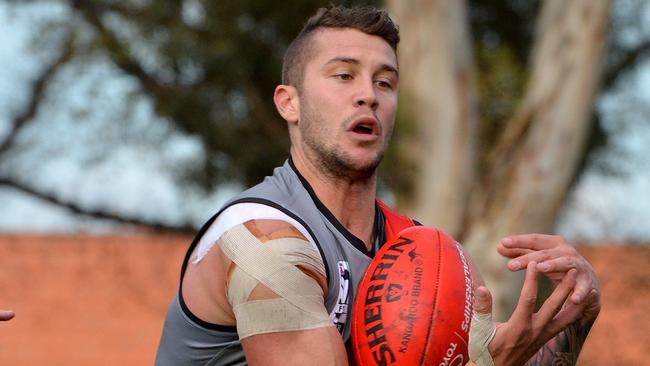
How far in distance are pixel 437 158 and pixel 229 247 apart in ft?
20.4

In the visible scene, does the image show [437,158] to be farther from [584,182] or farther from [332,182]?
[332,182]

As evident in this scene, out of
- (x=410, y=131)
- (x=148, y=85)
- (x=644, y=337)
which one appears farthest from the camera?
(x=644, y=337)

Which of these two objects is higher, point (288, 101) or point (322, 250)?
point (288, 101)

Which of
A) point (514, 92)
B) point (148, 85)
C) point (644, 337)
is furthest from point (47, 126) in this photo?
point (644, 337)

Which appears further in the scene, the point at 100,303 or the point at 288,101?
the point at 100,303

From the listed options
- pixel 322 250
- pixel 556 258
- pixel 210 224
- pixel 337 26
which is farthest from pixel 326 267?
pixel 337 26

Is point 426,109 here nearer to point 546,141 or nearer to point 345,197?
point 546,141

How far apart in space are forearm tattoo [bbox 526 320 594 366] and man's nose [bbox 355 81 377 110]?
94 centimetres

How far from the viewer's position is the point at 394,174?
9062mm

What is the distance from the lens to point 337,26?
3557mm

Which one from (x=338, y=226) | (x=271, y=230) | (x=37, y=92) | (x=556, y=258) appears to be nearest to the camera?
(x=271, y=230)

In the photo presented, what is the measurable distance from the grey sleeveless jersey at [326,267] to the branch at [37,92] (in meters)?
7.21

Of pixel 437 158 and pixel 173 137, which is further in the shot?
pixel 173 137

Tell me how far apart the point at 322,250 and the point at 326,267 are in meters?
0.05
